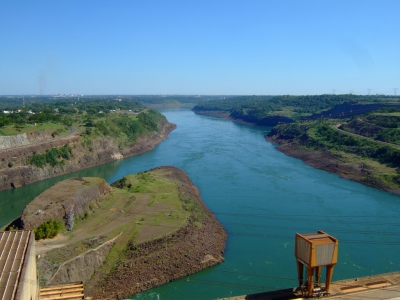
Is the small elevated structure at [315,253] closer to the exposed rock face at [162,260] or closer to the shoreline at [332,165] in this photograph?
the exposed rock face at [162,260]

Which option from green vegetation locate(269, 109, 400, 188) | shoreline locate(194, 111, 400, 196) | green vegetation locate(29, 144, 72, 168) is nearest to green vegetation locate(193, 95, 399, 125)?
green vegetation locate(269, 109, 400, 188)

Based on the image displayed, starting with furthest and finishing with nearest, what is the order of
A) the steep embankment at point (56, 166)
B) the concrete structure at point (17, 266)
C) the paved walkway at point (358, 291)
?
1. the steep embankment at point (56, 166)
2. the paved walkway at point (358, 291)
3. the concrete structure at point (17, 266)


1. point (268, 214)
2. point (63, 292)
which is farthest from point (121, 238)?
point (268, 214)

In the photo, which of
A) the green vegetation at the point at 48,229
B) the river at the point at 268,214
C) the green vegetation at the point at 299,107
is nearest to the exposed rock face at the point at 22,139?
the river at the point at 268,214

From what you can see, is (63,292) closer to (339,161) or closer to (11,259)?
(11,259)

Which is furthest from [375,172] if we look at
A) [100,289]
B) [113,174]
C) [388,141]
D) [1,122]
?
[1,122]
